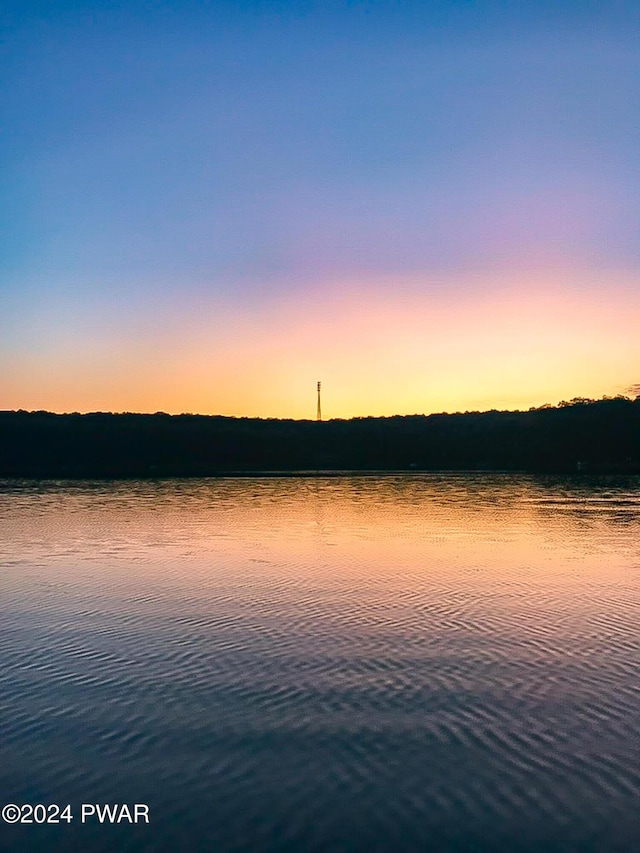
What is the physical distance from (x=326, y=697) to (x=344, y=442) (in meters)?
155

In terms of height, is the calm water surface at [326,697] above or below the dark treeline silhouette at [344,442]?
below

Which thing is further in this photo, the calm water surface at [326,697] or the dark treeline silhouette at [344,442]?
the dark treeline silhouette at [344,442]

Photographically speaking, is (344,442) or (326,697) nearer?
(326,697)

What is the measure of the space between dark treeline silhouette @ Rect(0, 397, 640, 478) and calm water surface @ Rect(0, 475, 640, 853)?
9751cm

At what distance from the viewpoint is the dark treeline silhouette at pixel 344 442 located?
450ft

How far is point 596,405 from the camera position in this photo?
568ft

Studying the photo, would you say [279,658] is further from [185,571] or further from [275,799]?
[185,571]

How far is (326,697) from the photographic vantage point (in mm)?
13797

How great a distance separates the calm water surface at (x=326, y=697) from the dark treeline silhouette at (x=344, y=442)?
320 ft

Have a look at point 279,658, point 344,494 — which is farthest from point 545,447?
point 279,658

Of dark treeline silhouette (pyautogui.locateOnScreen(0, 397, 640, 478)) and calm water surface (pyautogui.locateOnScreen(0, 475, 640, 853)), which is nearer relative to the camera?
calm water surface (pyautogui.locateOnScreen(0, 475, 640, 853))

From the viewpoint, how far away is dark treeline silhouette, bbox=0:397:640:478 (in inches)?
5399

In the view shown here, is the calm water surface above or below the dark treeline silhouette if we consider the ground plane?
below

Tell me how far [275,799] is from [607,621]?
12380mm
